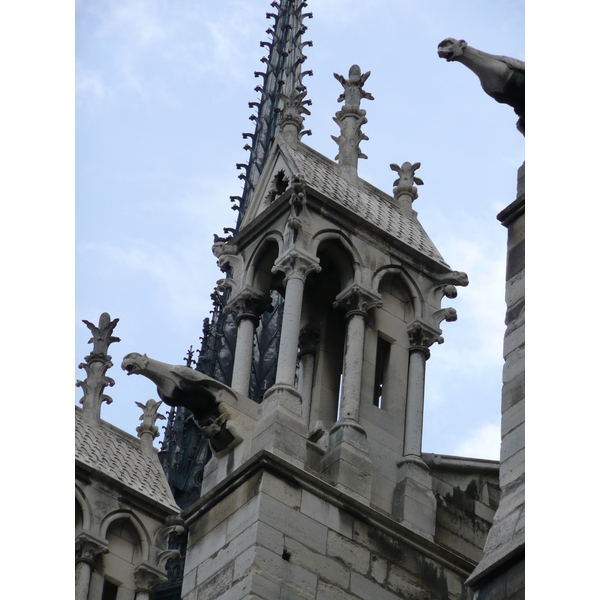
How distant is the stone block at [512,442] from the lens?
9758 mm

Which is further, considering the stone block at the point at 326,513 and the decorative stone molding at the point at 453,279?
the decorative stone molding at the point at 453,279

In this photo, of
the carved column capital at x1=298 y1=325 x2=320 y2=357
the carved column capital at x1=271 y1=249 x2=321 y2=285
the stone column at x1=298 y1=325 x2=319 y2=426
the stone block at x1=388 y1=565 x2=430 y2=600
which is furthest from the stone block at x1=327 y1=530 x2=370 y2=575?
the carved column capital at x1=298 y1=325 x2=320 y2=357

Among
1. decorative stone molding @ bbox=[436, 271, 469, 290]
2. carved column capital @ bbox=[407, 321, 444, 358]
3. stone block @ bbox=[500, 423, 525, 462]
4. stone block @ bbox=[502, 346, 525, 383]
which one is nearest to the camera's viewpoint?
stone block @ bbox=[500, 423, 525, 462]

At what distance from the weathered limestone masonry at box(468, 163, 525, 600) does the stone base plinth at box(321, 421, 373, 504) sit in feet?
13.4

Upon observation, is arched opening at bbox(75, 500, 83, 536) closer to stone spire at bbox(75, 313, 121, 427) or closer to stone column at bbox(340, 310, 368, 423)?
stone spire at bbox(75, 313, 121, 427)

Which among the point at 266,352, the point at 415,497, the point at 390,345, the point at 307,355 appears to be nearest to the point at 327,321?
the point at 307,355

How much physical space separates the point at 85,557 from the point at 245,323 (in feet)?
11.4

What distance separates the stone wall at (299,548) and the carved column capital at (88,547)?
3.45 metres

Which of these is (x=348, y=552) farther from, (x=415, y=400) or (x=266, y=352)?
(x=266, y=352)

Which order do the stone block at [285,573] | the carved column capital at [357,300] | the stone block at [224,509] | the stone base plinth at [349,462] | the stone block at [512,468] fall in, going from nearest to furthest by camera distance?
1. the stone block at [512,468]
2. the stone block at [285,573]
3. the stone block at [224,509]
4. the stone base plinth at [349,462]
5. the carved column capital at [357,300]

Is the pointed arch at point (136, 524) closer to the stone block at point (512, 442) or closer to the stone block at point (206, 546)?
the stone block at point (206, 546)

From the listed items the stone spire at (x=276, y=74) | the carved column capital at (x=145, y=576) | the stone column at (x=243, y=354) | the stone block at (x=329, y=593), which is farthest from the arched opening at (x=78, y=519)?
the stone spire at (x=276, y=74)

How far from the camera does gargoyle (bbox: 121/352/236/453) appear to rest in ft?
48.9

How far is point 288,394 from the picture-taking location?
14.8 m
